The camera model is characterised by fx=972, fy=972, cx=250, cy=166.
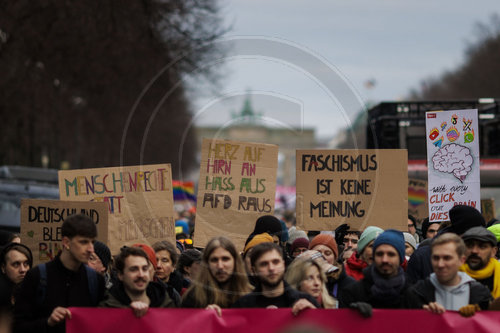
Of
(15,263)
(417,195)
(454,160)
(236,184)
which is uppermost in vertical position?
(454,160)

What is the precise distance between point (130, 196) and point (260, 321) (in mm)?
3575

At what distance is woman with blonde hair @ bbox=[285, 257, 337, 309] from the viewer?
637 centimetres

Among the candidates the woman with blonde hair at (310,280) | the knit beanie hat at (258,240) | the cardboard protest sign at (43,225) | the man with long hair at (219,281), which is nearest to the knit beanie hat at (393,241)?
the woman with blonde hair at (310,280)

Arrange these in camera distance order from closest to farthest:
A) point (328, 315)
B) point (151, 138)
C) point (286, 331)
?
point (286, 331)
point (328, 315)
point (151, 138)

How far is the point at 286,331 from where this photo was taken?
3205 mm

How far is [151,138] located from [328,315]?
145 feet

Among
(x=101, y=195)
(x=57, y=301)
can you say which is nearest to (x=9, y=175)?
(x=101, y=195)

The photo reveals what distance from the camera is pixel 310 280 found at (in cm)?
639

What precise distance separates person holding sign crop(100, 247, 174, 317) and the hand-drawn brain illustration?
3.88 meters

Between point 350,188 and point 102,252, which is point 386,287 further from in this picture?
point 350,188

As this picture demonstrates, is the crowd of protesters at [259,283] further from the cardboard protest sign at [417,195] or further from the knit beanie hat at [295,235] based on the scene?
the cardboard protest sign at [417,195]

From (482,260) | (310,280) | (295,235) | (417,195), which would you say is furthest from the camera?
(417,195)

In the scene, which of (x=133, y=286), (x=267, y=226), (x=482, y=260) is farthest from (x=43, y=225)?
(x=482, y=260)

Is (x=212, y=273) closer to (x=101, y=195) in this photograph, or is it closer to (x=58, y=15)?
(x=101, y=195)
